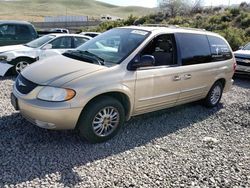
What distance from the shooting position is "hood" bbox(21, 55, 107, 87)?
3860 mm

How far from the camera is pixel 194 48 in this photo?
5383 millimetres

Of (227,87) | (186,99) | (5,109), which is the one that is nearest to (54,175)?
(5,109)

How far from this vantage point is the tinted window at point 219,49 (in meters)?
5.87

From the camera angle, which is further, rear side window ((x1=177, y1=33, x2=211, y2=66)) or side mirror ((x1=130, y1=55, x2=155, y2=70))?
rear side window ((x1=177, y1=33, x2=211, y2=66))

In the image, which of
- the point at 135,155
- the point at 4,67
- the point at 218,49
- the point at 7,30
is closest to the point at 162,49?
the point at 218,49

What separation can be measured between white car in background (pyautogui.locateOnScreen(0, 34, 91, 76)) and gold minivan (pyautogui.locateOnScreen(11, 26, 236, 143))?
380cm

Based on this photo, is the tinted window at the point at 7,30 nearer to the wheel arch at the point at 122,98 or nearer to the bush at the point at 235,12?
the wheel arch at the point at 122,98

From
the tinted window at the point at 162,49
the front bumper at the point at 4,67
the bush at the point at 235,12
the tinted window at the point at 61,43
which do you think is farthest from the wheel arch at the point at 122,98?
the bush at the point at 235,12

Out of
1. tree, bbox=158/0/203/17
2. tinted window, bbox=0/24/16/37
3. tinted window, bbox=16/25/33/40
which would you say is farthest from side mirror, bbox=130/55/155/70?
tree, bbox=158/0/203/17

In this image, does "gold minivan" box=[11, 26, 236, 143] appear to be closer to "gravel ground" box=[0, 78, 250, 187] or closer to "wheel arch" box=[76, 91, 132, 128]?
"wheel arch" box=[76, 91, 132, 128]

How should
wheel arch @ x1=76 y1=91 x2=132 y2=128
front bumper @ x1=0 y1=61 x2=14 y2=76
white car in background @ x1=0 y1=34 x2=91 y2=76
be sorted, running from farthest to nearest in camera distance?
white car in background @ x1=0 y1=34 x2=91 y2=76 < front bumper @ x1=0 y1=61 x2=14 y2=76 < wheel arch @ x1=76 y1=91 x2=132 y2=128

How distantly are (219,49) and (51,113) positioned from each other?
3.95 m

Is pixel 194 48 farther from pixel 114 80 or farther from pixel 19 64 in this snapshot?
pixel 19 64

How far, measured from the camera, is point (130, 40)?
4.71m
